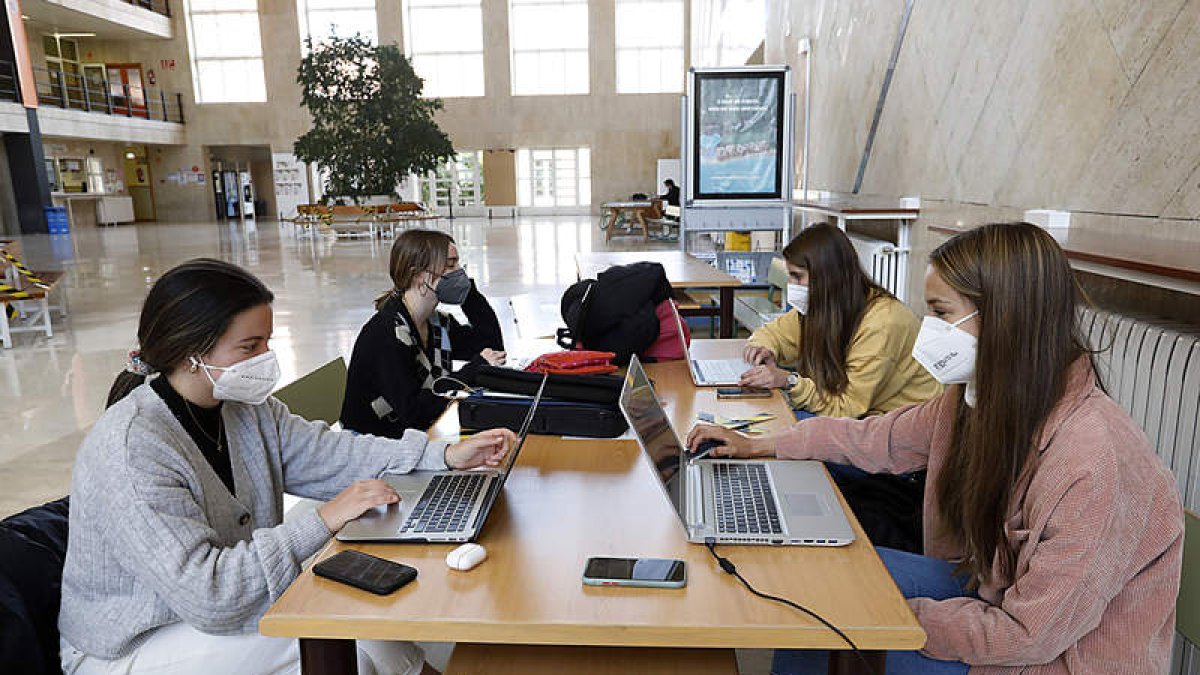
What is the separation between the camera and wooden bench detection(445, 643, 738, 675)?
1308 mm

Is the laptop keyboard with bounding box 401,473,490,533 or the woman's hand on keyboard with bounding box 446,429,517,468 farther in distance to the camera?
the woman's hand on keyboard with bounding box 446,429,517,468

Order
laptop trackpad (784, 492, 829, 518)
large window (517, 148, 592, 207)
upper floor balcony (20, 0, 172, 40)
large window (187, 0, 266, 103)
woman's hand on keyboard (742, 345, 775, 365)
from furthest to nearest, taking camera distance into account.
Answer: large window (517, 148, 592, 207), large window (187, 0, 266, 103), upper floor balcony (20, 0, 172, 40), woman's hand on keyboard (742, 345, 775, 365), laptop trackpad (784, 492, 829, 518)

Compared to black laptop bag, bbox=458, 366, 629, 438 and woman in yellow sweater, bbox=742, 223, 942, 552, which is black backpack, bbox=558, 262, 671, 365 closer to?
woman in yellow sweater, bbox=742, 223, 942, 552

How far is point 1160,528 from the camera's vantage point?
1.23 meters

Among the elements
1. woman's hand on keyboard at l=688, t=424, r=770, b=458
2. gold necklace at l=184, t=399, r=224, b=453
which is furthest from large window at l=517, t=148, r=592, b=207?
gold necklace at l=184, t=399, r=224, b=453

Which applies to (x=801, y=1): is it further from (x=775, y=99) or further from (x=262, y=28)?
(x=262, y=28)

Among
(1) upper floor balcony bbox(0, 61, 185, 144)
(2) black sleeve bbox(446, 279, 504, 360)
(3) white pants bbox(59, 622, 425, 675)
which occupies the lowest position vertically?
(3) white pants bbox(59, 622, 425, 675)

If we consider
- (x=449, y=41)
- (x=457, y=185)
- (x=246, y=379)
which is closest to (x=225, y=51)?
(x=449, y=41)

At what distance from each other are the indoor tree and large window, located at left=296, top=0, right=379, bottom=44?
8093 mm

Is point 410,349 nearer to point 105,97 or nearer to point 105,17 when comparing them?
point 105,17

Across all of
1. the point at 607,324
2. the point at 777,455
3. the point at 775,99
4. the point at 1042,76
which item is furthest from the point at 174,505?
the point at 775,99

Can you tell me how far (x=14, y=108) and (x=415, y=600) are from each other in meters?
20.9

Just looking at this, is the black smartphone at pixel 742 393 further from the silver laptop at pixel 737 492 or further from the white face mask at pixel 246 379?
the white face mask at pixel 246 379

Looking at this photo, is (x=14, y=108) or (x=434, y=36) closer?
(x=14, y=108)
